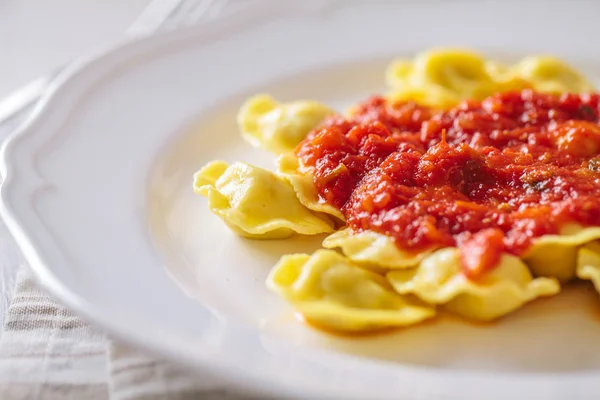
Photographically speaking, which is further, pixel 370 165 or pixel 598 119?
pixel 598 119

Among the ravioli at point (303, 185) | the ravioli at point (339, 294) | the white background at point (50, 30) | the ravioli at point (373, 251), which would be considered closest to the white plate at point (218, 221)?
the ravioli at point (339, 294)

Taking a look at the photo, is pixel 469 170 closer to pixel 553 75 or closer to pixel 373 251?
pixel 373 251

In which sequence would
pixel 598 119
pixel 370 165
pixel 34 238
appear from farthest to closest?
pixel 598 119, pixel 370 165, pixel 34 238

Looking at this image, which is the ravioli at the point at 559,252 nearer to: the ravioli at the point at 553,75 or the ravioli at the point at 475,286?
the ravioli at the point at 475,286

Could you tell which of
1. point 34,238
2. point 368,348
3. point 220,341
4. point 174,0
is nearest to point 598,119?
point 368,348

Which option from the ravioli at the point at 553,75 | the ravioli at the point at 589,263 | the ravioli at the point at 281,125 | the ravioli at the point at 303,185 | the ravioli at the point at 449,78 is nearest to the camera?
the ravioli at the point at 589,263

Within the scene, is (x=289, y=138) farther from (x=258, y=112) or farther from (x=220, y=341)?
(x=220, y=341)
